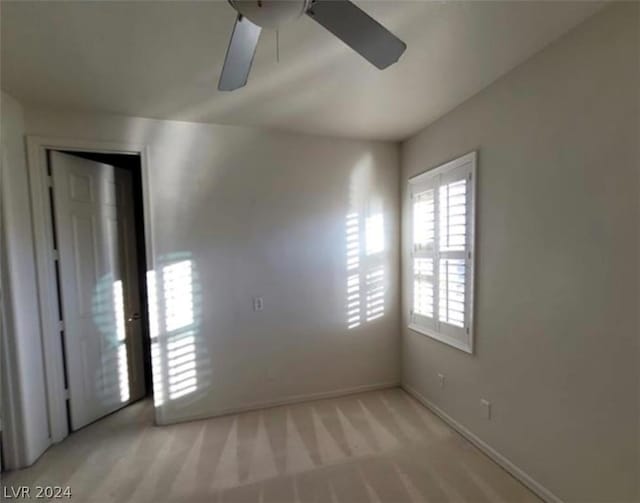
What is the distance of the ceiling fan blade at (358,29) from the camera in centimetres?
108

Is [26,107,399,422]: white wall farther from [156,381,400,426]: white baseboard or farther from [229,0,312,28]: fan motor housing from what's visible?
[229,0,312,28]: fan motor housing

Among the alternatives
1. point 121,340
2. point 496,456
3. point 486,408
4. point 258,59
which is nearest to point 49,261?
point 121,340

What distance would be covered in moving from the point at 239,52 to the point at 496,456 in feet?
9.17

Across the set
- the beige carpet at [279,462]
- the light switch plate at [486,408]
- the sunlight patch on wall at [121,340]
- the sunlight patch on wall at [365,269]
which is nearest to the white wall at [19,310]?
the beige carpet at [279,462]

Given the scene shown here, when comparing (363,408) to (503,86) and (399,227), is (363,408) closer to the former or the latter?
Result: (399,227)

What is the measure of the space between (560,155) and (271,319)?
244 cm

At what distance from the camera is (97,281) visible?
2.83 meters

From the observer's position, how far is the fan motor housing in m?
0.97

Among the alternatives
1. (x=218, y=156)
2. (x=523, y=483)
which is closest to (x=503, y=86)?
(x=218, y=156)

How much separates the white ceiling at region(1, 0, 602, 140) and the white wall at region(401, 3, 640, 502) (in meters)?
0.24

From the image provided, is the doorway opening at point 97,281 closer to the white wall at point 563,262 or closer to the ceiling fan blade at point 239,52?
the ceiling fan blade at point 239,52

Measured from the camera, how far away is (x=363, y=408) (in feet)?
9.60

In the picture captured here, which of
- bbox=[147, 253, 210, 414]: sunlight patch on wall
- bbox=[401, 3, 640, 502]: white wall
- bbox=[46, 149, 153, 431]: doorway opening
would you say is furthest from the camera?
bbox=[147, 253, 210, 414]: sunlight patch on wall

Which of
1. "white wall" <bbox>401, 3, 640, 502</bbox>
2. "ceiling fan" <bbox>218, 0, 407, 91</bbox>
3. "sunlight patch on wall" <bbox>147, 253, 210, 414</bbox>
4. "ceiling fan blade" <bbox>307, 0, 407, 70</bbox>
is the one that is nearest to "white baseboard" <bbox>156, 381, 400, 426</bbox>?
"sunlight patch on wall" <bbox>147, 253, 210, 414</bbox>
